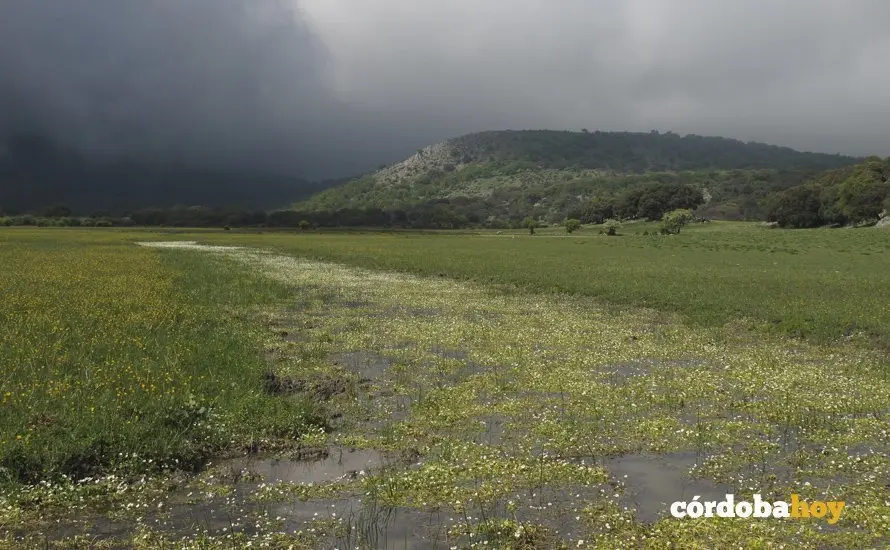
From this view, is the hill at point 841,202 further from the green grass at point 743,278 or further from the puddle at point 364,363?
the puddle at point 364,363

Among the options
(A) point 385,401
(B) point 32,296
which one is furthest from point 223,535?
(B) point 32,296

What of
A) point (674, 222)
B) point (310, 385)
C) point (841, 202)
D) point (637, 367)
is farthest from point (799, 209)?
point (310, 385)

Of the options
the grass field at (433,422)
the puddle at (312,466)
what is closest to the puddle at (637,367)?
the grass field at (433,422)

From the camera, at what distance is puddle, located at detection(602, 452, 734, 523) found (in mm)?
9156

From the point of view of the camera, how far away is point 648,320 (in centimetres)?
2633

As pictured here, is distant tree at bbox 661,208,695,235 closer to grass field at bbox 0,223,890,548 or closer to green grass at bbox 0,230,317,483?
grass field at bbox 0,223,890,548

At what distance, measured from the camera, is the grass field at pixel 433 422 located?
8.57 metres

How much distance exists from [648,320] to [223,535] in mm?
21881

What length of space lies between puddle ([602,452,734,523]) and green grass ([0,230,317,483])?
21.4ft

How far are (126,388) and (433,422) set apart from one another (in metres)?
6.94

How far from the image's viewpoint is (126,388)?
13195 millimetres

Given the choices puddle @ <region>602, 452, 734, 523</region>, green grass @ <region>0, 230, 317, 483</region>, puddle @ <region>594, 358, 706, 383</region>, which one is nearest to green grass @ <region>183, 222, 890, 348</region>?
puddle @ <region>594, 358, 706, 383</region>

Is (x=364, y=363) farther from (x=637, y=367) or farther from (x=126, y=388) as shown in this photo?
(x=637, y=367)

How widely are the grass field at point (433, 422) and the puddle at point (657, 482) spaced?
0.05 metres
